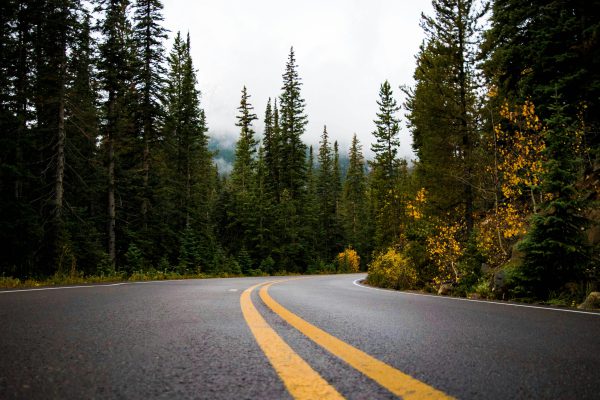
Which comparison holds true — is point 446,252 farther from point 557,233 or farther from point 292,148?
point 292,148

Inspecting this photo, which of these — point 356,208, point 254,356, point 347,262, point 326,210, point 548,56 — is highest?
point 548,56

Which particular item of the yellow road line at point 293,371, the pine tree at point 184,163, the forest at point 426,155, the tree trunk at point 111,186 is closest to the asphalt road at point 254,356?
the yellow road line at point 293,371

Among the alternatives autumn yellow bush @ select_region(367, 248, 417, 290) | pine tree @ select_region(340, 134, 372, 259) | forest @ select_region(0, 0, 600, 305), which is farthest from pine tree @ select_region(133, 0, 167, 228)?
pine tree @ select_region(340, 134, 372, 259)

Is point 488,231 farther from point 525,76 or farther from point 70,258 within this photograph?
point 70,258

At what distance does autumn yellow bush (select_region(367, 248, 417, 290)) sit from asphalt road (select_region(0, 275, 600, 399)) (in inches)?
446

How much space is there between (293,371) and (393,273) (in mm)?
15322

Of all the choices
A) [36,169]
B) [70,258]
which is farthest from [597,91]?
[36,169]

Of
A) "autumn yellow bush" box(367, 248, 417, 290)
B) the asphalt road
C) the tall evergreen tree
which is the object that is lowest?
"autumn yellow bush" box(367, 248, 417, 290)

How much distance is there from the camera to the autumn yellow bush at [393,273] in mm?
15406

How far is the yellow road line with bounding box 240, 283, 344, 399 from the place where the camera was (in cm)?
160

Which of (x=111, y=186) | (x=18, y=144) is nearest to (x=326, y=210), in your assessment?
(x=111, y=186)

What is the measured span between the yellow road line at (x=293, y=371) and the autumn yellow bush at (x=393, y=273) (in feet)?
43.3

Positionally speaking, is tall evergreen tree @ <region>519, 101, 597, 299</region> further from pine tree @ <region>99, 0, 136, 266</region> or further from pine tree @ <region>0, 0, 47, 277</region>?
pine tree @ <region>99, 0, 136, 266</region>

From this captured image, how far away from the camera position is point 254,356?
2322 millimetres
